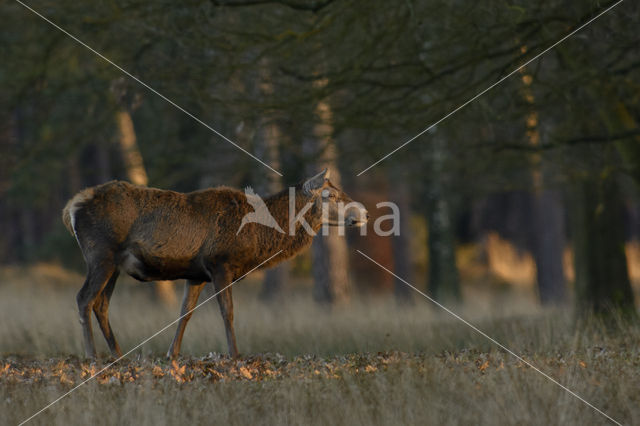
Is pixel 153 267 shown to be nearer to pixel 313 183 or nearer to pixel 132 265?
pixel 132 265

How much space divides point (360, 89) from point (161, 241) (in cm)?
481

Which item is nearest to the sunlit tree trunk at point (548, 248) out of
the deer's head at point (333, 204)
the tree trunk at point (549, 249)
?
the tree trunk at point (549, 249)

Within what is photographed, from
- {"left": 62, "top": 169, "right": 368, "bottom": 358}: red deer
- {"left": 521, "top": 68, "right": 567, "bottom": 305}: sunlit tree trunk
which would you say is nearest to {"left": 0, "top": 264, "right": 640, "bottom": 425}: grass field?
{"left": 62, "top": 169, "right": 368, "bottom": 358}: red deer

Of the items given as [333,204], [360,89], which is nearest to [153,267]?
[333,204]

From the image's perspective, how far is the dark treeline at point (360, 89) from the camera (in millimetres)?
10719

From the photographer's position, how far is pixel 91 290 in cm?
905

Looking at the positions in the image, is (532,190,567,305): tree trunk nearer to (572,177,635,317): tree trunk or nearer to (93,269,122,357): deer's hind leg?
(572,177,635,317): tree trunk

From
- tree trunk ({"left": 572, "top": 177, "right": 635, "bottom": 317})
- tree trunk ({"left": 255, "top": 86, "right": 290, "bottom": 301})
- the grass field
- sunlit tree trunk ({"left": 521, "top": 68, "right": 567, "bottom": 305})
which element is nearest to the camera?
the grass field

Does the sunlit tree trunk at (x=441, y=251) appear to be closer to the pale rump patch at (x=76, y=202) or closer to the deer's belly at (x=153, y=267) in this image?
the deer's belly at (x=153, y=267)

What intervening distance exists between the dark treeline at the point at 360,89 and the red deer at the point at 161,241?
6.10ft

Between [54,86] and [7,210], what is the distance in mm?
20911

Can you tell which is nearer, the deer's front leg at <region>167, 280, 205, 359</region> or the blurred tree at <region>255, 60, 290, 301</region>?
the deer's front leg at <region>167, 280, 205, 359</region>

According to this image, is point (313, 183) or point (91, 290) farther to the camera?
point (313, 183)

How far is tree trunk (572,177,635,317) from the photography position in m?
13.2
